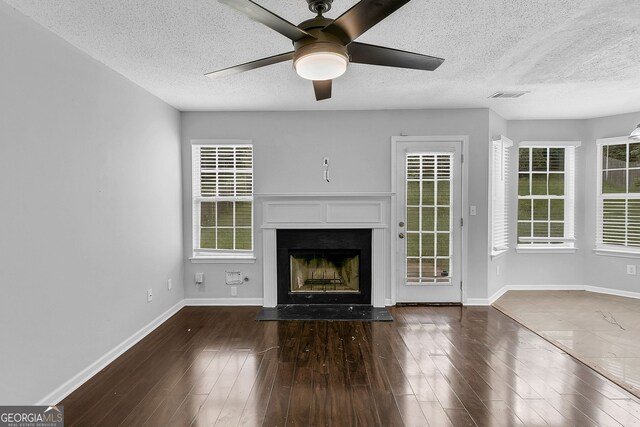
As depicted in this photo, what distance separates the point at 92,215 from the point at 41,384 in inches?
46.9

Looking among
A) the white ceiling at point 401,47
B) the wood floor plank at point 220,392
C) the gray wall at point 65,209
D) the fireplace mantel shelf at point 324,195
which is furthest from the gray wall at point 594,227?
the gray wall at point 65,209

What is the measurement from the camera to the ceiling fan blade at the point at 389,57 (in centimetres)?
172

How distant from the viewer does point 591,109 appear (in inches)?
168

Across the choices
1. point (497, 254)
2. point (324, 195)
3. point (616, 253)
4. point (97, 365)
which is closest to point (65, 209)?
point (97, 365)

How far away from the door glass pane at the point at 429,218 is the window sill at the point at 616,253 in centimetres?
238

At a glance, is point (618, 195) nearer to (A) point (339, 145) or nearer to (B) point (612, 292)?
(B) point (612, 292)

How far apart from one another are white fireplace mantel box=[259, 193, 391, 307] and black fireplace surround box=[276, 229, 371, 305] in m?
0.09

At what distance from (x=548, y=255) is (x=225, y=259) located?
4608mm

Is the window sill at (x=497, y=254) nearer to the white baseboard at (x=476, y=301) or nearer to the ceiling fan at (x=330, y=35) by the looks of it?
the white baseboard at (x=476, y=301)

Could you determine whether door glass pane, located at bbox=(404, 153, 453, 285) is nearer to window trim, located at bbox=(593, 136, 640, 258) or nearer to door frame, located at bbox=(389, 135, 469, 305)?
door frame, located at bbox=(389, 135, 469, 305)

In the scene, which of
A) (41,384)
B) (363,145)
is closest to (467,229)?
(363,145)

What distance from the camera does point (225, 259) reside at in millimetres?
4219

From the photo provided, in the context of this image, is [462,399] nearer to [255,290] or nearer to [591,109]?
[255,290]

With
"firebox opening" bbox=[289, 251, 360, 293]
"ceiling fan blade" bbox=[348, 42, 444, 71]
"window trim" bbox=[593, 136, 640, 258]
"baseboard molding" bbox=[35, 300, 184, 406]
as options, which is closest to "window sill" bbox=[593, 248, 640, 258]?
"window trim" bbox=[593, 136, 640, 258]
